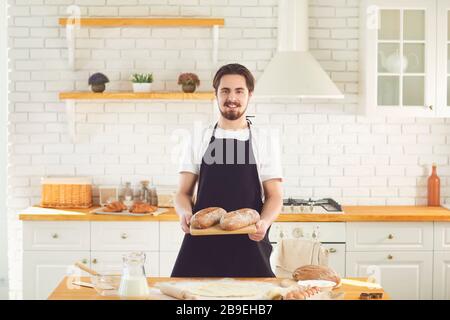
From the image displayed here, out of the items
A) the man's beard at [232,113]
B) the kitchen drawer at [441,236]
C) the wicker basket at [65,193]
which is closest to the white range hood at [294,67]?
the kitchen drawer at [441,236]

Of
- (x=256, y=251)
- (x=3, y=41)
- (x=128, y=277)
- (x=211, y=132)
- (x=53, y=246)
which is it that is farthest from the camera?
(x=3, y=41)

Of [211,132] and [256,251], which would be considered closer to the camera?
[256,251]

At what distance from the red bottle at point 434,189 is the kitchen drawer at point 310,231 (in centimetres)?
91

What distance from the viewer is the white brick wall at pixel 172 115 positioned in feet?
18.4

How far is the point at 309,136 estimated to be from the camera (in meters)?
5.69

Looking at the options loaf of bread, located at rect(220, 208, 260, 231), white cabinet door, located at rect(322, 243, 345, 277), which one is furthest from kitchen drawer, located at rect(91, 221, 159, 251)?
loaf of bread, located at rect(220, 208, 260, 231)

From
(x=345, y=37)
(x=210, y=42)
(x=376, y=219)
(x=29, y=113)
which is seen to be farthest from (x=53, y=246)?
(x=345, y=37)

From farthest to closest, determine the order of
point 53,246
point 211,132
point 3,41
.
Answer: point 3,41 < point 53,246 < point 211,132

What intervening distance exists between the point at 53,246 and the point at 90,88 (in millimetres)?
1243

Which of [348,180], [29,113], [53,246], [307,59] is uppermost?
[307,59]

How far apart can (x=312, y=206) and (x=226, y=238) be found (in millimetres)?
1531

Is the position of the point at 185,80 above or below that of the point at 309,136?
above

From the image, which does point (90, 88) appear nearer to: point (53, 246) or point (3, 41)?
point (3, 41)

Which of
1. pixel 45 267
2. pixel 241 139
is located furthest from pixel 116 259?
pixel 241 139
